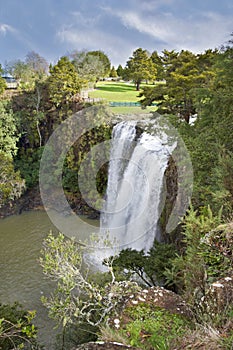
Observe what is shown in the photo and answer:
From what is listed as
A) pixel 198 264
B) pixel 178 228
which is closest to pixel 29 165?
pixel 178 228

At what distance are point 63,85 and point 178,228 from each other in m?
11.8

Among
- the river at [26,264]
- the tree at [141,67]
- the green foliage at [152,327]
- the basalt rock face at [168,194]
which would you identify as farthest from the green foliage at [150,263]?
Result: the tree at [141,67]

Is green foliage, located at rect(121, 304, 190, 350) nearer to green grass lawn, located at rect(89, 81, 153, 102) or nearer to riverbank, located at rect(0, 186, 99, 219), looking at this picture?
riverbank, located at rect(0, 186, 99, 219)

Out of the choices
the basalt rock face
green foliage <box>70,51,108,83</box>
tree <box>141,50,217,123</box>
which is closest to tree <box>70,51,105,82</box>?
green foliage <box>70,51,108,83</box>

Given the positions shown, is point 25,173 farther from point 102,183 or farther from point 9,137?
point 102,183

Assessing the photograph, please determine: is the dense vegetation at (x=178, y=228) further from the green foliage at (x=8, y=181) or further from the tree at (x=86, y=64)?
the tree at (x=86, y=64)

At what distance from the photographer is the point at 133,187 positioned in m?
12.7

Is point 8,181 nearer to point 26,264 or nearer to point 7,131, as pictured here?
point 7,131

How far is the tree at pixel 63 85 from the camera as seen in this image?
57.1ft

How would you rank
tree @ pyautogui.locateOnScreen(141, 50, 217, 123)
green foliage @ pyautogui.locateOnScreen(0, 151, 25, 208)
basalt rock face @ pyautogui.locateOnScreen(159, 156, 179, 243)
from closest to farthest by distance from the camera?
basalt rock face @ pyautogui.locateOnScreen(159, 156, 179, 243) < tree @ pyautogui.locateOnScreen(141, 50, 217, 123) < green foliage @ pyautogui.locateOnScreen(0, 151, 25, 208)

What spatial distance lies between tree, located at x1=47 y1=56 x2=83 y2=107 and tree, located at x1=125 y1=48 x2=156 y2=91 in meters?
11.3

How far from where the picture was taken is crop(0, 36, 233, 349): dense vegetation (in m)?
3.81

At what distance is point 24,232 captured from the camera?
13.8m

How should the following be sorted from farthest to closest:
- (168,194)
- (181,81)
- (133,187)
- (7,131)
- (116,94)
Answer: (116,94)
(7,131)
(133,187)
(181,81)
(168,194)
